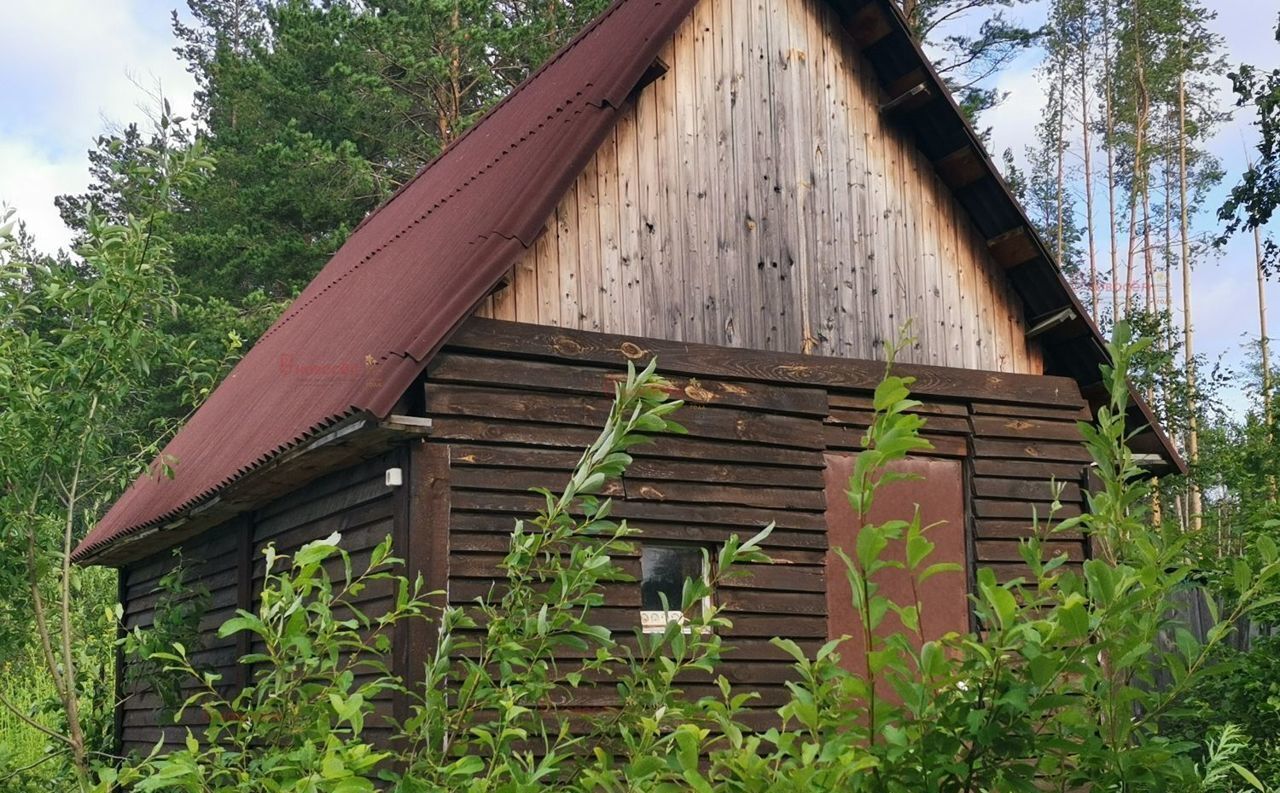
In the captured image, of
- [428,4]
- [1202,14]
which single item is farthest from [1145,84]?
[428,4]

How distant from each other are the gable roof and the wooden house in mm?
31

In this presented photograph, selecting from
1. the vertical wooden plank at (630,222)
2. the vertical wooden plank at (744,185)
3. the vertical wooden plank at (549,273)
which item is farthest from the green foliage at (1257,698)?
the vertical wooden plank at (549,273)

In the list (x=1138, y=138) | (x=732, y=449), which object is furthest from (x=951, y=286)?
(x=1138, y=138)

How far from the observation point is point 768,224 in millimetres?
10078

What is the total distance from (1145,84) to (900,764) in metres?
40.1

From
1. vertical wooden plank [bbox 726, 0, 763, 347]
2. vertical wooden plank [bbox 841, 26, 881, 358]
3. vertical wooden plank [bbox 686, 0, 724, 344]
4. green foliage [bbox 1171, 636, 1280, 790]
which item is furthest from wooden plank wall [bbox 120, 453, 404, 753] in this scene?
green foliage [bbox 1171, 636, 1280, 790]

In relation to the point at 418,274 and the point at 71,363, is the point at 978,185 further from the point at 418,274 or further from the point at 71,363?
the point at 71,363

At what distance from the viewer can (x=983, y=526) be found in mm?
10570

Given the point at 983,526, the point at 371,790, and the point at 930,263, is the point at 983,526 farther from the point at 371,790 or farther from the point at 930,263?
the point at 371,790

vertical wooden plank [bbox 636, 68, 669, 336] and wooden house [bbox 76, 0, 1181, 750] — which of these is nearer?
wooden house [bbox 76, 0, 1181, 750]

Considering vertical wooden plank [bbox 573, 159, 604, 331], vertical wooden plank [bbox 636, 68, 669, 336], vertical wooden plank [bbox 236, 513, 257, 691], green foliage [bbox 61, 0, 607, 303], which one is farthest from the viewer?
green foliage [bbox 61, 0, 607, 303]

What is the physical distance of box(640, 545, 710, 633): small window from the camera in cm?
897

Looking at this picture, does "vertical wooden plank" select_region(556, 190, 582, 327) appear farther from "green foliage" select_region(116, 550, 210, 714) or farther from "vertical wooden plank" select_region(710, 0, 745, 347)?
"green foliage" select_region(116, 550, 210, 714)

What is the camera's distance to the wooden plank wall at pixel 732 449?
332 inches
